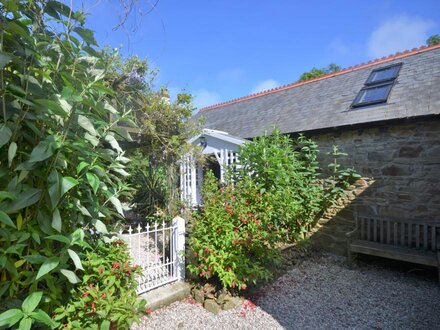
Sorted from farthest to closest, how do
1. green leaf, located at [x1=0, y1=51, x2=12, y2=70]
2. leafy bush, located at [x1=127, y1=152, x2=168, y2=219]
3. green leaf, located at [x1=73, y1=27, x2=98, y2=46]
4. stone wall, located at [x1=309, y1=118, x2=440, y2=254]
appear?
1. leafy bush, located at [x1=127, y1=152, x2=168, y2=219]
2. stone wall, located at [x1=309, y1=118, x2=440, y2=254]
3. green leaf, located at [x1=73, y1=27, x2=98, y2=46]
4. green leaf, located at [x1=0, y1=51, x2=12, y2=70]

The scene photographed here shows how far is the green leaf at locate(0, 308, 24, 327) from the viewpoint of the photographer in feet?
4.00

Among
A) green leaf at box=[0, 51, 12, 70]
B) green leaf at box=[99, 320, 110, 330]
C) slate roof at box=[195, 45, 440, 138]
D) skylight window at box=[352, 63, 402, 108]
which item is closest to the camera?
green leaf at box=[0, 51, 12, 70]

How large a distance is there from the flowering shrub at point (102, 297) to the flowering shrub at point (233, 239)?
60.3 inches

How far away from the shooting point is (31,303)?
1327mm

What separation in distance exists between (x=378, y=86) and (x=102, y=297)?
8.12 metres

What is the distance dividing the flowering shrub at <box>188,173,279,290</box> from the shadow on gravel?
0.61 metres

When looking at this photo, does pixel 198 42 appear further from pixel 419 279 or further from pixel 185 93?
pixel 419 279

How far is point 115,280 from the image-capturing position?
2545 millimetres

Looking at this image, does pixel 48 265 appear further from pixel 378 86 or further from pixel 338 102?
pixel 378 86

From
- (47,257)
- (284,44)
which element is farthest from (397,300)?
(284,44)

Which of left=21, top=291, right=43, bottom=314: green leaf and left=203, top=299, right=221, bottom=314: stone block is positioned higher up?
left=21, top=291, right=43, bottom=314: green leaf

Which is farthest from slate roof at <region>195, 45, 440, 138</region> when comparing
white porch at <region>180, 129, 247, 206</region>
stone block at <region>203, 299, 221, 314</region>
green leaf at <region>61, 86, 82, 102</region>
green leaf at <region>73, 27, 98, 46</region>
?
green leaf at <region>61, 86, 82, 102</region>

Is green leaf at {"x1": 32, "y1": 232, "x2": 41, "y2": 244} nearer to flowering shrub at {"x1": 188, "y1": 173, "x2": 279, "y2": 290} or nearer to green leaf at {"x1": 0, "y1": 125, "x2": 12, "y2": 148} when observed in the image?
green leaf at {"x1": 0, "y1": 125, "x2": 12, "y2": 148}

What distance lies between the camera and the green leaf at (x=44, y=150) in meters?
1.26
